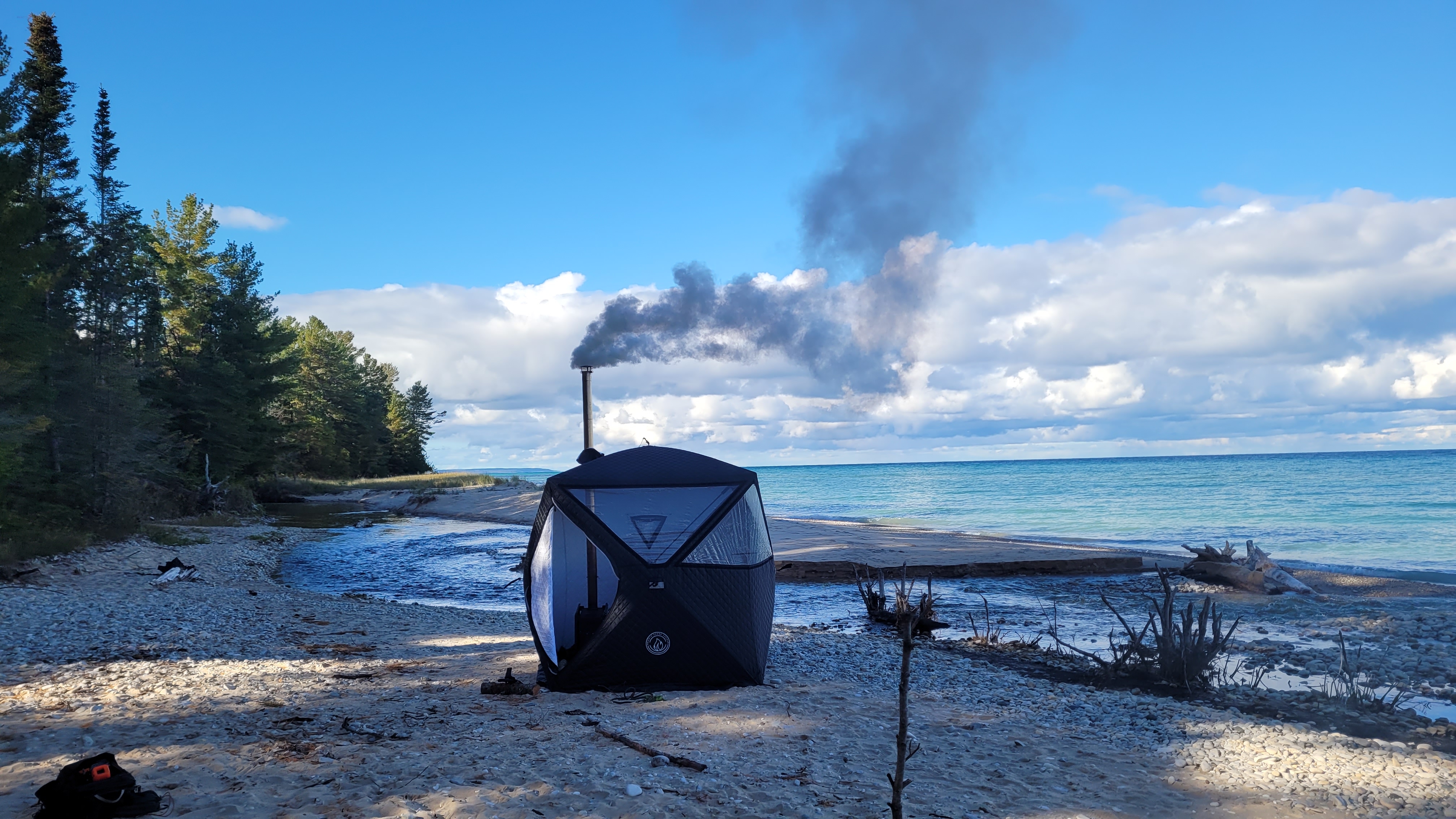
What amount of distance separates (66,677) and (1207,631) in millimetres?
15825

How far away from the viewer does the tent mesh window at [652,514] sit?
8.80m

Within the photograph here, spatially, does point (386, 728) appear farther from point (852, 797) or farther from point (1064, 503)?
point (1064, 503)

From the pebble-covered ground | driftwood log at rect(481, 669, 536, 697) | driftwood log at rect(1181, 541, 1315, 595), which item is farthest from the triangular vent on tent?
driftwood log at rect(1181, 541, 1315, 595)

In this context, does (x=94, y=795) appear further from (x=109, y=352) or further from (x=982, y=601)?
(x=109, y=352)

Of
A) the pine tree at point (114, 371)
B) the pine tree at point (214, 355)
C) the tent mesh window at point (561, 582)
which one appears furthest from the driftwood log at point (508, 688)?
the pine tree at point (214, 355)

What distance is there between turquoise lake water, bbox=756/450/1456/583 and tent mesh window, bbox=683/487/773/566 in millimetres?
18977

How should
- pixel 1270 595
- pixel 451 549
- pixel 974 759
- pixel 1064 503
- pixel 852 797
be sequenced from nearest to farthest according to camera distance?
pixel 852 797 → pixel 974 759 → pixel 1270 595 → pixel 451 549 → pixel 1064 503

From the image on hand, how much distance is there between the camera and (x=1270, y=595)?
55.7ft

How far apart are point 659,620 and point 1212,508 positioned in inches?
1646

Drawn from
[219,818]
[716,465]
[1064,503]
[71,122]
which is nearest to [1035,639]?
[716,465]

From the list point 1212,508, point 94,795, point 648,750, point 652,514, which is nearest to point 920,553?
point 652,514

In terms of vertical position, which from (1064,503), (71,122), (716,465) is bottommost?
(1064,503)

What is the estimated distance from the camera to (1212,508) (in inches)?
1647

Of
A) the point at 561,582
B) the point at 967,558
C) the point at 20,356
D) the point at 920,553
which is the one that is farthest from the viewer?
the point at 920,553
